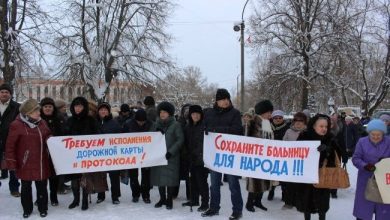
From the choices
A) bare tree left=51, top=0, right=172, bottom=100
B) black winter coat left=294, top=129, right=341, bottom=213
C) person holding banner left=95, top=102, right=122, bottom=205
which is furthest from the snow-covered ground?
bare tree left=51, top=0, right=172, bottom=100

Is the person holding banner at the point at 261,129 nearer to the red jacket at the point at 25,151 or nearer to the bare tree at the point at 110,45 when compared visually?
the red jacket at the point at 25,151

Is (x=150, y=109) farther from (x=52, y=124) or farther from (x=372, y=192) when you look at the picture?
(x=372, y=192)

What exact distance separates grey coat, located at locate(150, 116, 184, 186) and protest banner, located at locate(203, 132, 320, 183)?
65cm

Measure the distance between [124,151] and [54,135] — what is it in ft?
4.10

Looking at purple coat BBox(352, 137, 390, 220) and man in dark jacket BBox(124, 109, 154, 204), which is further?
man in dark jacket BBox(124, 109, 154, 204)

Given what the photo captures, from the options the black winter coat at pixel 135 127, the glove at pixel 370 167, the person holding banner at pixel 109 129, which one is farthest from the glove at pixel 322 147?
the person holding banner at pixel 109 129

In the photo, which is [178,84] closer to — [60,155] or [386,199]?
[60,155]

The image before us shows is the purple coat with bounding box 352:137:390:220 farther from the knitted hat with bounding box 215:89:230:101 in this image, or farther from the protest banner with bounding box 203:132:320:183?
the knitted hat with bounding box 215:89:230:101

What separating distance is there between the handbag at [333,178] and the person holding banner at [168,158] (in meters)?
2.54

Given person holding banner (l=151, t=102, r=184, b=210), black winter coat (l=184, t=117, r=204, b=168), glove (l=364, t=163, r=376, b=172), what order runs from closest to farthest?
1. glove (l=364, t=163, r=376, b=172)
2. black winter coat (l=184, t=117, r=204, b=168)
3. person holding banner (l=151, t=102, r=184, b=210)

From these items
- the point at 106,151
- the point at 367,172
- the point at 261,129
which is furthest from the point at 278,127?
the point at 106,151

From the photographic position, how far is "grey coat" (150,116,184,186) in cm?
818

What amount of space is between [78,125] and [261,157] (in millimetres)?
3168

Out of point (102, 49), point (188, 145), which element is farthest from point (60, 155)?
point (102, 49)
